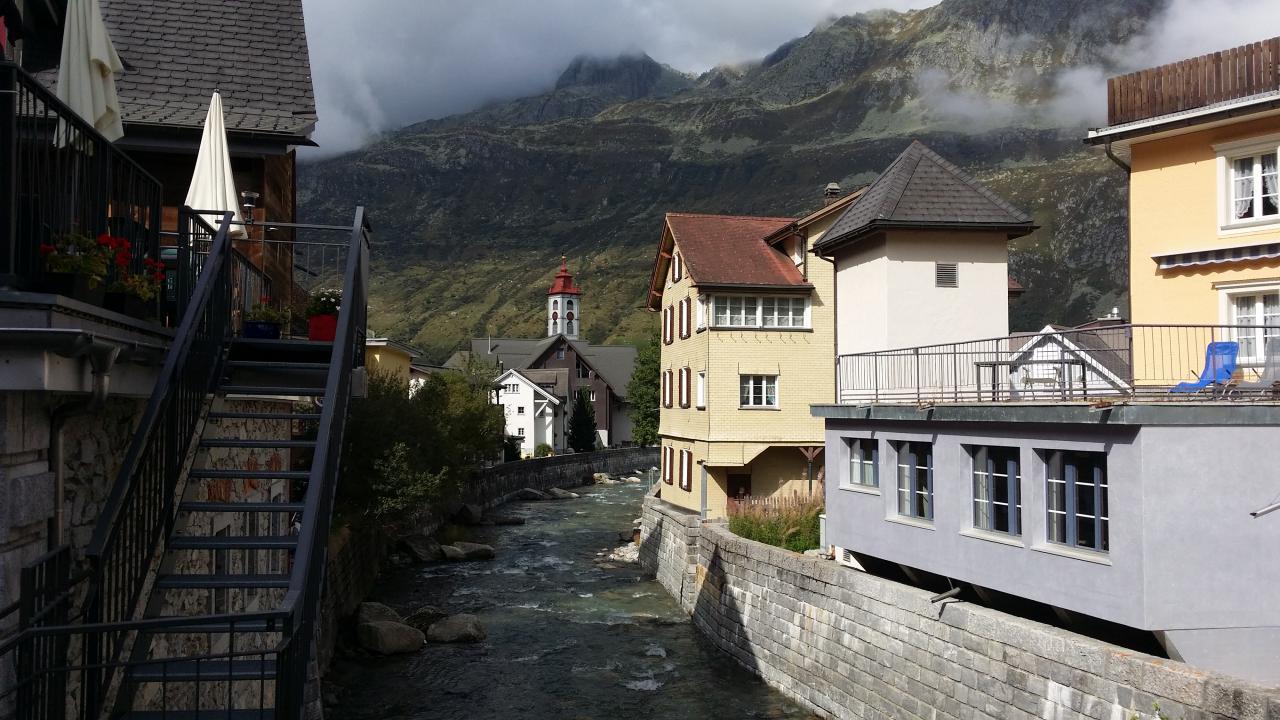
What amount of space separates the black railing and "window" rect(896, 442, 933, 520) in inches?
548

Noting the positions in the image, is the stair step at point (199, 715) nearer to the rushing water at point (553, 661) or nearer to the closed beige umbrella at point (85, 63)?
the closed beige umbrella at point (85, 63)

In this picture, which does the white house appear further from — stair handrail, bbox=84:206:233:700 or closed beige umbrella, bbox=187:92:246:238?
stair handrail, bbox=84:206:233:700

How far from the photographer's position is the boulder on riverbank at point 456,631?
25719 mm

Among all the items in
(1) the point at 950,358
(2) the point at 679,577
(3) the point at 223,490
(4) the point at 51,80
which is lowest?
(2) the point at 679,577

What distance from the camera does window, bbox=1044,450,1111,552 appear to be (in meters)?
14.2

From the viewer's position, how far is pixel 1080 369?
16.4 metres

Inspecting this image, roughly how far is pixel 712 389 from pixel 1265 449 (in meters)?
20.1

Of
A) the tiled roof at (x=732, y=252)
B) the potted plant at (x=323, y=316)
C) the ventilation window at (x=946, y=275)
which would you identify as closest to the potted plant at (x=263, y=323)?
the potted plant at (x=323, y=316)

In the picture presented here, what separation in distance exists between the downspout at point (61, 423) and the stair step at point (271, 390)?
2.26 metres

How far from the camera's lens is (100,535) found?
5.89 meters

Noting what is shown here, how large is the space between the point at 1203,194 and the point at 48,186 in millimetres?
19438

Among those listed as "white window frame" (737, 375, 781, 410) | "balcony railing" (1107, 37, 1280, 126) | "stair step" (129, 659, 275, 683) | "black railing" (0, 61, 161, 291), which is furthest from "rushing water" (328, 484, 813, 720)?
"black railing" (0, 61, 161, 291)

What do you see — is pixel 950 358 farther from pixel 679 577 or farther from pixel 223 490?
pixel 223 490

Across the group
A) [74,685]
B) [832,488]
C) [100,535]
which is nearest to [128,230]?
[100,535]
